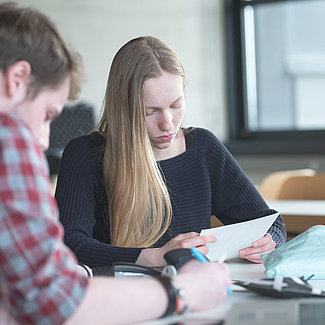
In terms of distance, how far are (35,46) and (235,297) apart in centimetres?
56

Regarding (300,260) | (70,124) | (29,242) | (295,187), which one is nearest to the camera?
(29,242)

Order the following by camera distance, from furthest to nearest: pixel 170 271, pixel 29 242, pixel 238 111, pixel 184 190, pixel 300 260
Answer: pixel 238 111 → pixel 184 190 → pixel 300 260 → pixel 170 271 → pixel 29 242

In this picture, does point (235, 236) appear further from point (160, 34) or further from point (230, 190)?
point (160, 34)

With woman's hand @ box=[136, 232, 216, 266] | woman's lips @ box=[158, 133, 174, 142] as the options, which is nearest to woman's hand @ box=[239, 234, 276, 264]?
woman's hand @ box=[136, 232, 216, 266]

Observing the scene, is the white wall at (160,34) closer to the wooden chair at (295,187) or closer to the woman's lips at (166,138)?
the wooden chair at (295,187)

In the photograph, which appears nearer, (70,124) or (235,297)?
(235,297)

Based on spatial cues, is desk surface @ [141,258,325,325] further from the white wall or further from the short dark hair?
the white wall

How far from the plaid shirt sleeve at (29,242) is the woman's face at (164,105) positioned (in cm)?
87

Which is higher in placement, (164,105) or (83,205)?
(164,105)

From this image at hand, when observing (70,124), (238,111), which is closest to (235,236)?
(70,124)

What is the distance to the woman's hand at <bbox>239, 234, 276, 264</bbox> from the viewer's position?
4.96 ft

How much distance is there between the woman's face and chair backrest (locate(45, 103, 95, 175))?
2886mm

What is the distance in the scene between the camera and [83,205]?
169cm

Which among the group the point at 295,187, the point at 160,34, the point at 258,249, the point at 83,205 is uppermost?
the point at 160,34
